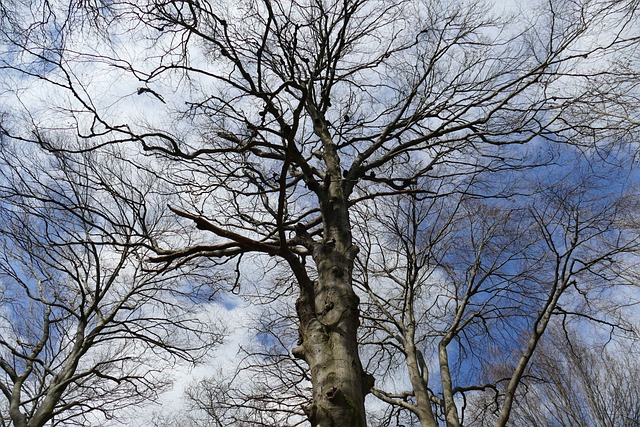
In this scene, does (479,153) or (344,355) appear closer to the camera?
(344,355)

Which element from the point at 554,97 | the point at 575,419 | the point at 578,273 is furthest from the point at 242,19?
the point at 575,419

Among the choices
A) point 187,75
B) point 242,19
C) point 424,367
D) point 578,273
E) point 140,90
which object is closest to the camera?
point 140,90

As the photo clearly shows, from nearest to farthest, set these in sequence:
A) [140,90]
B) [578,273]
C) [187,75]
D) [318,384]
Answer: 1. [318,384]
2. [140,90]
3. [187,75]
4. [578,273]

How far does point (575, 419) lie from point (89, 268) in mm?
11769

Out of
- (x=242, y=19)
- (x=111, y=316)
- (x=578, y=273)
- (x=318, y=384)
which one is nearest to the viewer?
(x=318, y=384)

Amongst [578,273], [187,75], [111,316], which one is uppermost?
[111,316]

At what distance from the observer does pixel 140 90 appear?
3.79 metres

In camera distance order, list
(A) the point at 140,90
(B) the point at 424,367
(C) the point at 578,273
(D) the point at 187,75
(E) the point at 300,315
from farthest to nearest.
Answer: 1. (B) the point at 424,367
2. (C) the point at 578,273
3. (D) the point at 187,75
4. (A) the point at 140,90
5. (E) the point at 300,315

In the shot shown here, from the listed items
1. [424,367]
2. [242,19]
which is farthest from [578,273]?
[242,19]

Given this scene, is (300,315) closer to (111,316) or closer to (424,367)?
(424,367)

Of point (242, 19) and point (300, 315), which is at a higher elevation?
point (242, 19)

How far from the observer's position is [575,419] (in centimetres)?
1070

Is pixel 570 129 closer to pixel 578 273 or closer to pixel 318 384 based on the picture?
pixel 578 273

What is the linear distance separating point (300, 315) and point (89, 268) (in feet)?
26.2
